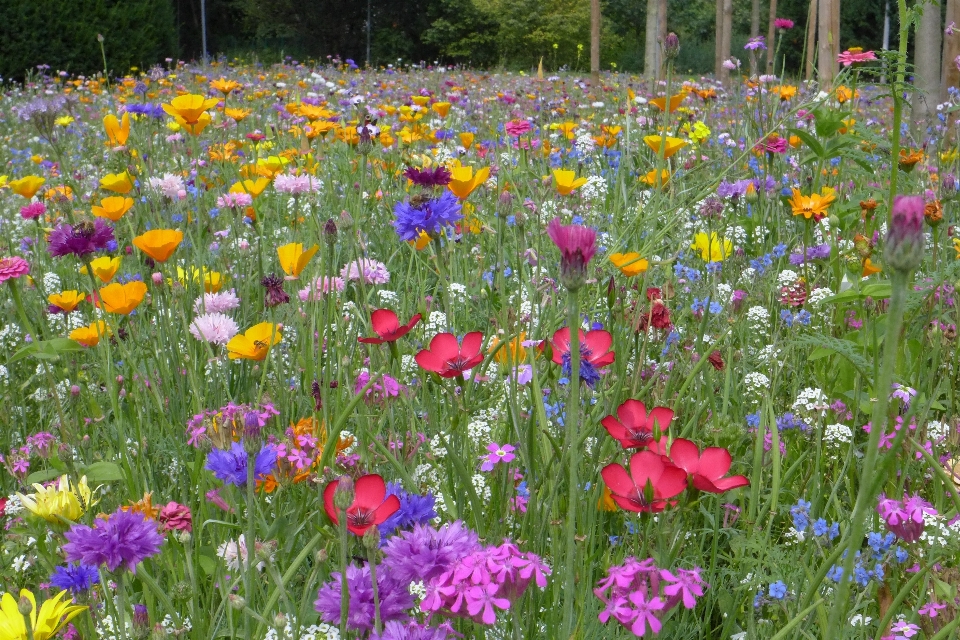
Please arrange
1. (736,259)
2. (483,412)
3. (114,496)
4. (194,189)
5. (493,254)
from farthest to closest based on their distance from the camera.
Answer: (194,189) → (493,254) → (736,259) → (483,412) → (114,496)

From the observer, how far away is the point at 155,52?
574 inches

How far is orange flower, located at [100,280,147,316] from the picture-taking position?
4.83 feet

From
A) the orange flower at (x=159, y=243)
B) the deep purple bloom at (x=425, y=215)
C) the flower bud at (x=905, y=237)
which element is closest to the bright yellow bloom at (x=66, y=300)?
the orange flower at (x=159, y=243)

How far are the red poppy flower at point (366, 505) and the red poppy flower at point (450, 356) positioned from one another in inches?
8.6

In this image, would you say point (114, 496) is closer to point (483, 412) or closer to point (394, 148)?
→ point (483, 412)

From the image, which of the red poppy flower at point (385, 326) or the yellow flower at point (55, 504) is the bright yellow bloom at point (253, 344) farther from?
the yellow flower at point (55, 504)

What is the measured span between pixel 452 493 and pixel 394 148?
266cm

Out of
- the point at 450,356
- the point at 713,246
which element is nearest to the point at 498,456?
the point at 450,356

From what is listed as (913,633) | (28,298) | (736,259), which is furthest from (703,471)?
(28,298)

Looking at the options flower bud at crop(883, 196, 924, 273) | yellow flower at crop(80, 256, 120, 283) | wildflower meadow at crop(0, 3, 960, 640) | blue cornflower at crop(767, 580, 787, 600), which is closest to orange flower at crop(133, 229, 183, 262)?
wildflower meadow at crop(0, 3, 960, 640)


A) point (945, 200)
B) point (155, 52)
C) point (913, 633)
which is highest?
point (155, 52)

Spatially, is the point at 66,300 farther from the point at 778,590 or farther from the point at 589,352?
the point at 778,590

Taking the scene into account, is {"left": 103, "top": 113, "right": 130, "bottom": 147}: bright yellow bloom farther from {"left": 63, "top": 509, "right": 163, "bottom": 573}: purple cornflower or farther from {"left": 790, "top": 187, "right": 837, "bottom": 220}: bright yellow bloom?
{"left": 790, "top": 187, "right": 837, "bottom": 220}: bright yellow bloom

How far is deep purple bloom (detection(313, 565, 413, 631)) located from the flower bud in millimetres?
528
